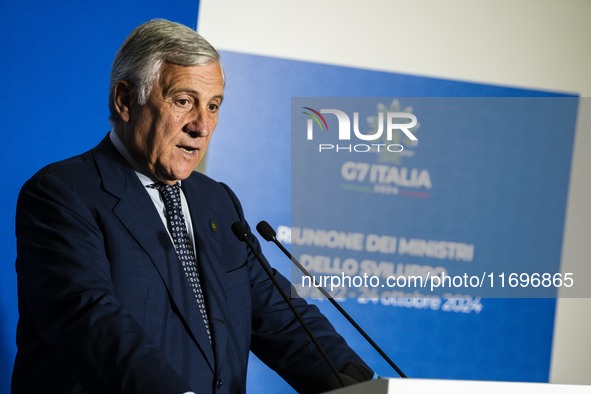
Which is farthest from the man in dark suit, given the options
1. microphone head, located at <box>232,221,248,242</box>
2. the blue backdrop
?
the blue backdrop

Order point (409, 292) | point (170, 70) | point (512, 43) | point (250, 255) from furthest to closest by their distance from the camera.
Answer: point (512, 43)
point (409, 292)
point (250, 255)
point (170, 70)

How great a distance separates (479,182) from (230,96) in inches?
57.7

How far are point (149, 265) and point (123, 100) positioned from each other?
50 centimetres

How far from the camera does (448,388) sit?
4.46 ft

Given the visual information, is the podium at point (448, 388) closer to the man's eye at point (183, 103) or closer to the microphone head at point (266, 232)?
the microphone head at point (266, 232)

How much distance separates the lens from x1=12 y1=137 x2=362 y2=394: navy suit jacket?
172cm

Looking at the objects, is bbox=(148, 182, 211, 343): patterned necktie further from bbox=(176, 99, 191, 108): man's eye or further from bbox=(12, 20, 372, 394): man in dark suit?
bbox=(176, 99, 191, 108): man's eye

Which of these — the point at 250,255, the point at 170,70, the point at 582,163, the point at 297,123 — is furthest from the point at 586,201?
the point at 170,70

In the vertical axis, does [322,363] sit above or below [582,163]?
below

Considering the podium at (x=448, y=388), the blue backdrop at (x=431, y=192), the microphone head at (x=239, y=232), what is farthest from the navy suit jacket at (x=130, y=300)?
the blue backdrop at (x=431, y=192)

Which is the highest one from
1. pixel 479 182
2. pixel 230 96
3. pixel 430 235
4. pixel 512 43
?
pixel 512 43

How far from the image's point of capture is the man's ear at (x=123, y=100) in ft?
7.37

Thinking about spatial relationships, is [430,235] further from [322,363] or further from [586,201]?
[322,363]

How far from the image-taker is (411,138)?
427 centimetres
